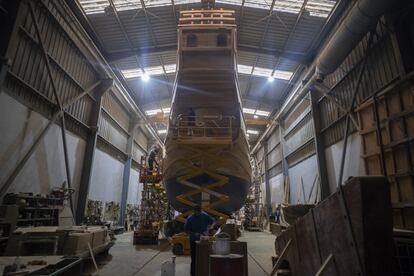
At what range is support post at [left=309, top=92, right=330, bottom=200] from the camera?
11.1 metres

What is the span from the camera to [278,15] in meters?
11.5

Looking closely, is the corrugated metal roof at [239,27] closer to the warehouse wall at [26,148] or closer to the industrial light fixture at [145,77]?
the industrial light fixture at [145,77]

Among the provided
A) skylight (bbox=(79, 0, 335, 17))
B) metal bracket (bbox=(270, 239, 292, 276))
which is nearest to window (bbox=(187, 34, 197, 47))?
skylight (bbox=(79, 0, 335, 17))

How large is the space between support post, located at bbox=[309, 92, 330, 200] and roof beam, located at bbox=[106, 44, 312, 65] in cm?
197

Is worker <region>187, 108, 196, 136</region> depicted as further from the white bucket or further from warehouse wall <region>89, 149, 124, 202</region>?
warehouse wall <region>89, 149, 124, 202</region>

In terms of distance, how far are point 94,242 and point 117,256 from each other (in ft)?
3.60

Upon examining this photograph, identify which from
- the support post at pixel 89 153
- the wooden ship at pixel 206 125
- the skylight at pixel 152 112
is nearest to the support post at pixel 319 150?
the wooden ship at pixel 206 125

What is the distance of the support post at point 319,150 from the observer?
11141 mm

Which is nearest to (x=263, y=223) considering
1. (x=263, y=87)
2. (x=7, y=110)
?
(x=263, y=87)

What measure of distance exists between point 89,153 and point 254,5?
9962 mm

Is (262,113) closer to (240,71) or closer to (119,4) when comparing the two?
(240,71)

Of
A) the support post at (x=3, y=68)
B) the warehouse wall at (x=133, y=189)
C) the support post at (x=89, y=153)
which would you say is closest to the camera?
the support post at (x=3, y=68)

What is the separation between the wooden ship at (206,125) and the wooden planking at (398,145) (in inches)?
140

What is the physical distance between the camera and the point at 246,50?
13.8 meters
